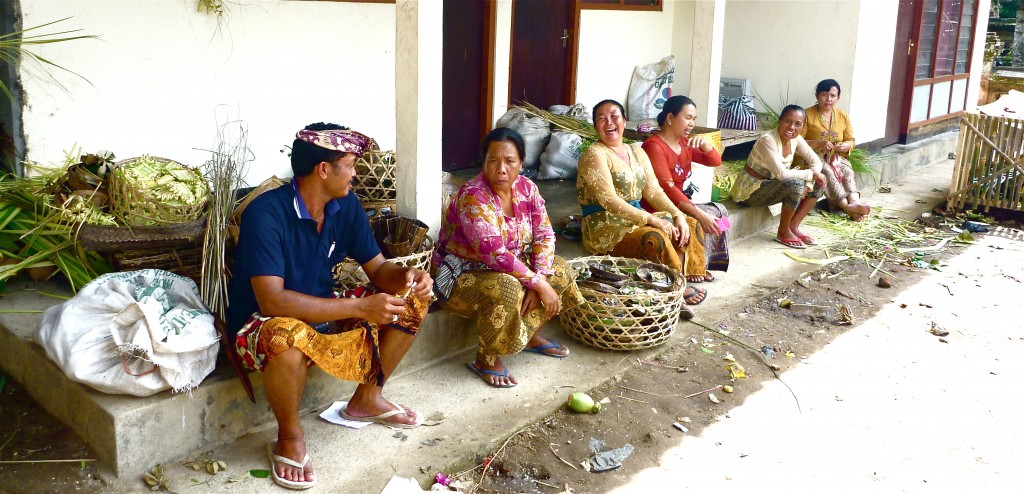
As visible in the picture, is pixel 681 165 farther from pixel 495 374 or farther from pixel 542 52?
pixel 542 52

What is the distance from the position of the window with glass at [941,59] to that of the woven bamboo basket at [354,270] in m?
8.40

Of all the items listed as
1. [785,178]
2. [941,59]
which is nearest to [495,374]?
[785,178]

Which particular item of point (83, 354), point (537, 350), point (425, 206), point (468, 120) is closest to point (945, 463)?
point (537, 350)

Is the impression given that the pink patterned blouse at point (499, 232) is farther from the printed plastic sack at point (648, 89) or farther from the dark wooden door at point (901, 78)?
the dark wooden door at point (901, 78)

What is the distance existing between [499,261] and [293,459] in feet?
4.16

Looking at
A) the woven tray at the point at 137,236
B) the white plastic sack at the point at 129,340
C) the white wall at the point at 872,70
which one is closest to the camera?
the white plastic sack at the point at 129,340

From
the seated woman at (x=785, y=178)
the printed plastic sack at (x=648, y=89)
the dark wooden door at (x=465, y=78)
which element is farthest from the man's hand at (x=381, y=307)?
the printed plastic sack at (x=648, y=89)

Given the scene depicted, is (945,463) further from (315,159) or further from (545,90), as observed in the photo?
(545,90)

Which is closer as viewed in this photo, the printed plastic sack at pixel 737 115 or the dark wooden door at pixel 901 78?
the printed plastic sack at pixel 737 115

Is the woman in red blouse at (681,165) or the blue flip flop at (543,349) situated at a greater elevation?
the woman in red blouse at (681,165)

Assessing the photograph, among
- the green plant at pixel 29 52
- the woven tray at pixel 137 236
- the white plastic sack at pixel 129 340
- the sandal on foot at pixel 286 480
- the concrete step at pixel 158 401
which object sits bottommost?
the sandal on foot at pixel 286 480

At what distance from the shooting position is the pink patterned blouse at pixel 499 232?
3.85 meters

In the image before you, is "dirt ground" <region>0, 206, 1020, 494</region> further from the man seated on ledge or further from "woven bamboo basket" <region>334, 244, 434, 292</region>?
"woven bamboo basket" <region>334, 244, 434, 292</region>

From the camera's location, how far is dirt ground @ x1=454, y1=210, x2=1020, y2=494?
332 cm
